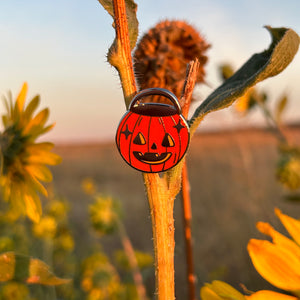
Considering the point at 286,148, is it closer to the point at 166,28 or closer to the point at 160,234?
the point at 166,28

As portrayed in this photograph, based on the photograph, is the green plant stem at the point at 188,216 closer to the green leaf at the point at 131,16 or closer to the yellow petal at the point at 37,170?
the green leaf at the point at 131,16

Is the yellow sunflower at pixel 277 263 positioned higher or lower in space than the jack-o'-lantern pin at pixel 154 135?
lower

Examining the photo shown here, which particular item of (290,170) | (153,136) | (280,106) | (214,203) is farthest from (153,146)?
(214,203)

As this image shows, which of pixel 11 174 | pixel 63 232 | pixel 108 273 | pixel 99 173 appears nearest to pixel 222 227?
pixel 63 232

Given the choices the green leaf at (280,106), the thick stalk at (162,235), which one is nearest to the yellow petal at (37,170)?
the thick stalk at (162,235)

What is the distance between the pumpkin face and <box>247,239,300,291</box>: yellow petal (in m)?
0.08

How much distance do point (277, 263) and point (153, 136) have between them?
120 millimetres

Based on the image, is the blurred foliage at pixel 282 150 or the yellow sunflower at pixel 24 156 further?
the blurred foliage at pixel 282 150

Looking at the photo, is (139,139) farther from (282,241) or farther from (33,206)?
(33,206)

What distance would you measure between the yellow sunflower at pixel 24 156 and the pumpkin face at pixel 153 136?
0.78 feet

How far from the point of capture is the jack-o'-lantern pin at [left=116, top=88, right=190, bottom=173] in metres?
0.25

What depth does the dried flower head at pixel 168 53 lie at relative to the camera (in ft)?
1.31

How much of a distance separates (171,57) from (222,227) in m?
2.80

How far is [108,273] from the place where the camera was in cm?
119
